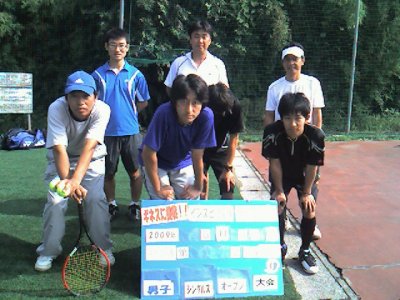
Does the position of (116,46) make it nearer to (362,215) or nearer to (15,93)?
(362,215)

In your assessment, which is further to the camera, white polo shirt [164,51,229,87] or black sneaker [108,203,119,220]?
black sneaker [108,203,119,220]

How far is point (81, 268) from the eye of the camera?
305 centimetres

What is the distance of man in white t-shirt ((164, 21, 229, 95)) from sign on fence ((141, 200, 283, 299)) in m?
1.31

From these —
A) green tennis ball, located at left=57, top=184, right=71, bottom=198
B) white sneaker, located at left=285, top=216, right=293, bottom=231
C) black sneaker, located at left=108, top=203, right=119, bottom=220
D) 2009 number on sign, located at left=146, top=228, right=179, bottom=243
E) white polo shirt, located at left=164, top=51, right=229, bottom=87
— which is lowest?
white sneaker, located at left=285, top=216, right=293, bottom=231

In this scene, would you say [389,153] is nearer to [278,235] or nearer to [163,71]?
[163,71]

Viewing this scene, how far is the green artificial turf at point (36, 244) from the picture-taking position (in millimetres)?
3047

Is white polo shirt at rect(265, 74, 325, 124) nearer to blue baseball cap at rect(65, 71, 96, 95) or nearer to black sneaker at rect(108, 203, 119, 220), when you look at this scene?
blue baseball cap at rect(65, 71, 96, 95)

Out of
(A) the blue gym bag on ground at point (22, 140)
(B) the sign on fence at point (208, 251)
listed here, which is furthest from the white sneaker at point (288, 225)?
(A) the blue gym bag on ground at point (22, 140)

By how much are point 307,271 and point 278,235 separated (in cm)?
48

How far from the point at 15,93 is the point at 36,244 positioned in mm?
5748

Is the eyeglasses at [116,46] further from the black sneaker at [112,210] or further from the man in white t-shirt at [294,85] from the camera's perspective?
the black sneaker at [112,210]

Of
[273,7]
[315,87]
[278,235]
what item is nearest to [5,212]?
[278,235]

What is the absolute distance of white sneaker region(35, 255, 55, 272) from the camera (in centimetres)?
327

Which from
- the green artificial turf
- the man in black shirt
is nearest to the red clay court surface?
the green artificial turf
